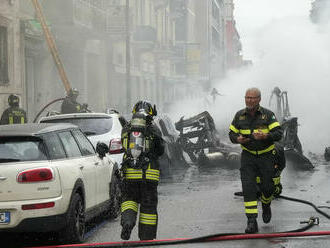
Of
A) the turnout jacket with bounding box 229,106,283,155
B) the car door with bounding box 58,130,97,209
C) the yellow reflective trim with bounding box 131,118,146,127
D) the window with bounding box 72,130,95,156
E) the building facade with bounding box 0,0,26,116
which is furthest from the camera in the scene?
the building facade with bounding box 0,0,26,116

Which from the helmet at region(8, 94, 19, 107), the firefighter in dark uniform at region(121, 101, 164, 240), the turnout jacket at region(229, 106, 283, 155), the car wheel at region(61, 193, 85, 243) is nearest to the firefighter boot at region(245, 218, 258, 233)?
the turnout jacket at region(229, 106, 283, 155)

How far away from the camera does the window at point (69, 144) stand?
8.80m

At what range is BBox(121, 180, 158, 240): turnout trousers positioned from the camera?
7562mm

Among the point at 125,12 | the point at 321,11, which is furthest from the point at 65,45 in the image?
the point at 321,11

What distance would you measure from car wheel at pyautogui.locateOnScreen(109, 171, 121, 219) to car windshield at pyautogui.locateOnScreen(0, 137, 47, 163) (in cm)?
231

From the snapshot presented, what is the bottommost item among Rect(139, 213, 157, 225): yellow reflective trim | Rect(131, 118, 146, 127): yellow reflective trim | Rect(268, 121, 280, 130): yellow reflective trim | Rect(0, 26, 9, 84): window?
Rect(139, 213, 157, 225): yellow reflective trim

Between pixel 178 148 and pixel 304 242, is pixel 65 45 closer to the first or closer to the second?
pixel 178 148

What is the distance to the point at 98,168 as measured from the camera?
380 inches

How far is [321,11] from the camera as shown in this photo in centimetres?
4959

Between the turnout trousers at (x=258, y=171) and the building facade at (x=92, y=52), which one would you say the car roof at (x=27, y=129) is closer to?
the turnout trousers at (x=258, y=171)

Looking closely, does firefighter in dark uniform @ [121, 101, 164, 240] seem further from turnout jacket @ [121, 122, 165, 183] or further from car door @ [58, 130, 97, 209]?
car door @ [58, 130, 97, 209]

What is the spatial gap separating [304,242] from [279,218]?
6.33 ft

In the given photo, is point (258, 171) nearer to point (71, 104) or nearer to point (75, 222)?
point (75, 222)

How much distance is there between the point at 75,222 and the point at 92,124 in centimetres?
473
